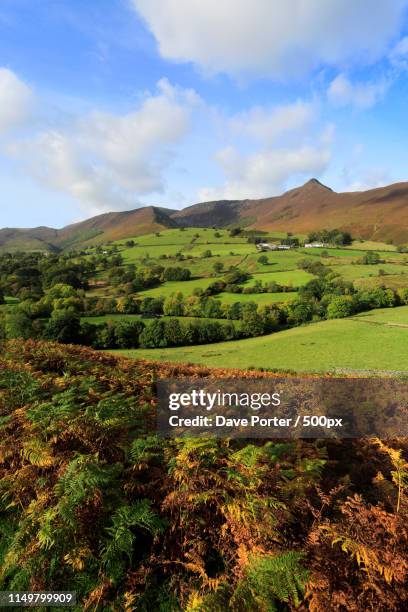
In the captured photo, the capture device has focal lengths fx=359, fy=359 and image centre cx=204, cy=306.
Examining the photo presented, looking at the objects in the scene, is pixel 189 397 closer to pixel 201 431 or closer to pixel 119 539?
pixel 201 431

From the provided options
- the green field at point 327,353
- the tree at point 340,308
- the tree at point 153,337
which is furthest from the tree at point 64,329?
the tree at point 340,308

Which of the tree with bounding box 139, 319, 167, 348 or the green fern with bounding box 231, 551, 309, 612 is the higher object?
the green fern with bounding box 231, 551, 309, 612

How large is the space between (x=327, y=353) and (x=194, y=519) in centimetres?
3228

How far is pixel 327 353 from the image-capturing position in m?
34.2

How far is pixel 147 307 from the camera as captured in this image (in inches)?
2717

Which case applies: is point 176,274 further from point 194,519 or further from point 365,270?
point 194,519

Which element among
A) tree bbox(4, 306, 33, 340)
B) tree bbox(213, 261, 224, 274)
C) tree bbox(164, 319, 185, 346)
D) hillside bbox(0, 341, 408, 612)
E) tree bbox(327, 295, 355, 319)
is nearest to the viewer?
hillside bbox(0, 341, 408, 612)

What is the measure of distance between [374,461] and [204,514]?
2.67 m

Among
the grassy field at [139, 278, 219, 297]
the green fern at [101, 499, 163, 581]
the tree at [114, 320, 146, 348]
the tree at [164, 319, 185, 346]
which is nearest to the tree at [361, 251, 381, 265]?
the grassy field at [139, 278, 219, 297]

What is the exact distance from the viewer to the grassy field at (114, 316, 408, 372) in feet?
93.7

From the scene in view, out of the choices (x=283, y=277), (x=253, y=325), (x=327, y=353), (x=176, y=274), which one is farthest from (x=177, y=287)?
(x=327, y=353)

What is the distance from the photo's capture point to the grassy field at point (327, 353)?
93.7ft

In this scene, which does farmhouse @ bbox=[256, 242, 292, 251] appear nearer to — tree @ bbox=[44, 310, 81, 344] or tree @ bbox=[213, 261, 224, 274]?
tree @ bbox=[213, 261, 224, 274]

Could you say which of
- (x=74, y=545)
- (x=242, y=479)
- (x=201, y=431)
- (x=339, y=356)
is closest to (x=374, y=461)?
(x=242, y=479)
